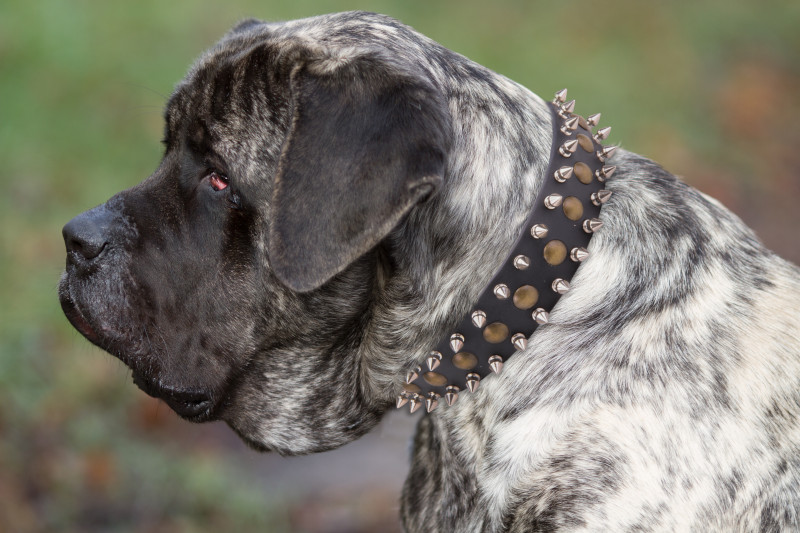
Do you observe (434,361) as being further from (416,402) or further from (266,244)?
(266,244)

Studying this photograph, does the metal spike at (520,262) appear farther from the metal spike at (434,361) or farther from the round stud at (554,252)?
the metal spike at (434,361)

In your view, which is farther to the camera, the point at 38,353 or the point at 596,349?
the point at 38,353

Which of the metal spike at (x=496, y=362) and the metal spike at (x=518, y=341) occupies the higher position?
the metal spike at (x=518, y=341)

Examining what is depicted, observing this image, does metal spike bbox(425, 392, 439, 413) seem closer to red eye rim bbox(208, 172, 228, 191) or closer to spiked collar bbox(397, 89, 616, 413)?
spiked collar bbox(397, 89, 616, 413)

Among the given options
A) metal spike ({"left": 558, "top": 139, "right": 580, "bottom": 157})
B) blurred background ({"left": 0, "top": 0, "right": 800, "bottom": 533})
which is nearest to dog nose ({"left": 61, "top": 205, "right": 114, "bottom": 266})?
metal spike ({"left": 558, "top": 139, "right": 580, "bottom": 157})

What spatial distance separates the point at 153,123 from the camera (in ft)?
22.2

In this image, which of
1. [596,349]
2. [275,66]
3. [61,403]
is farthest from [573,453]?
[61,403]

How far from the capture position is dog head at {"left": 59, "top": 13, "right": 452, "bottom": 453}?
222cm

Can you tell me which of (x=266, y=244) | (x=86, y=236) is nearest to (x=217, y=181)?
(x=266, y=244)

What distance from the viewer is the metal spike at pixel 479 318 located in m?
2.29

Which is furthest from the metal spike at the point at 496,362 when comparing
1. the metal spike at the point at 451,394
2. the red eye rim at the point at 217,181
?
the red eye rim at the point at 217,181

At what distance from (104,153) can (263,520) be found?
3132 mm

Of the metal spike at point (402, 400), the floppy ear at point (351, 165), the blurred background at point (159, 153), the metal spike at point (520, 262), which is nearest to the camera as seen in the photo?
the floppy ear at point (351, 165)

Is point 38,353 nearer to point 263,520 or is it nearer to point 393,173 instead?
point 263,520
